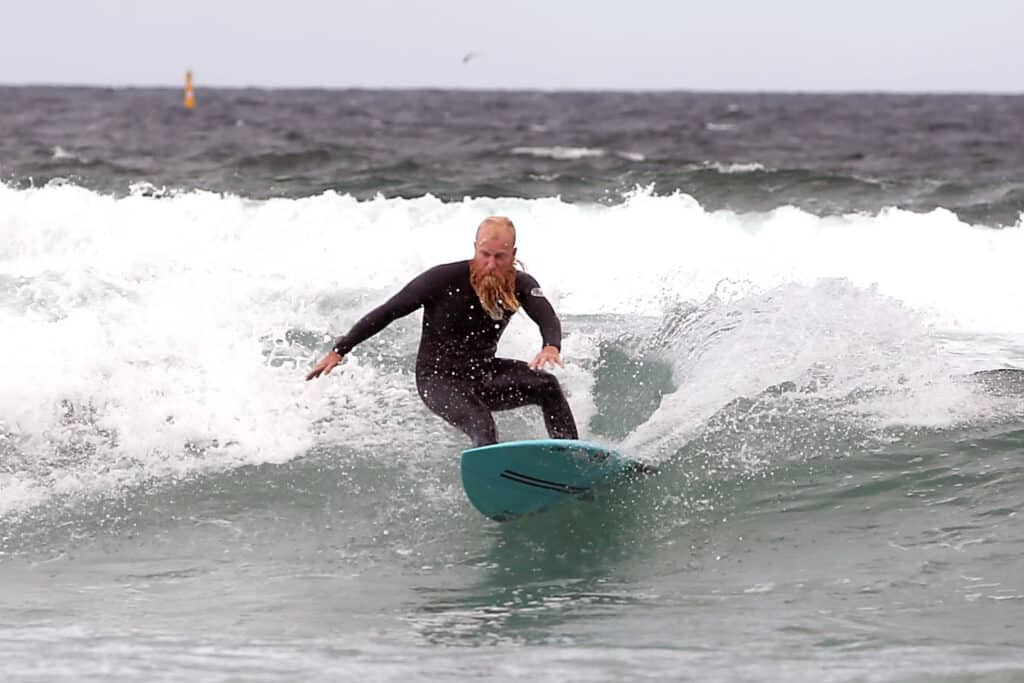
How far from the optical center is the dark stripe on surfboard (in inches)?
247

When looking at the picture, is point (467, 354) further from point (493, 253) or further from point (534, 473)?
point (534, 473)

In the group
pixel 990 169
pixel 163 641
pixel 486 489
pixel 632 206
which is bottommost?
pixel 163 641

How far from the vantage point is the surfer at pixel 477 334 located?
21.4ft

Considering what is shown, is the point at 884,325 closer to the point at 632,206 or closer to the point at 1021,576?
the point at 1021,576

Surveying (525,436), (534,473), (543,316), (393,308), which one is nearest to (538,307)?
(543,316)

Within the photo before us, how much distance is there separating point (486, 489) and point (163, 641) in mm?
1701

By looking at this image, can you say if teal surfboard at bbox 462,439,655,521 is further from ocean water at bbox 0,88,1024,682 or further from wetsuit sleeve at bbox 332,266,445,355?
wetsuit sleeve at bbox 332,266,445,355

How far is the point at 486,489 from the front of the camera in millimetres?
6312

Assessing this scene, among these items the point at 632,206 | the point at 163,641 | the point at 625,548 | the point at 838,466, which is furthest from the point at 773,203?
the point at 163,641

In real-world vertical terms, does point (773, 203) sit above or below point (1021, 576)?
above

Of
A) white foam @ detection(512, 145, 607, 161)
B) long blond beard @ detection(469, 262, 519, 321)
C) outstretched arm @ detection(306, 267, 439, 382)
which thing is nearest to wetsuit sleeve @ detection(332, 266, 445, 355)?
outstretched arm @ detection(306, 267, 439, 382)

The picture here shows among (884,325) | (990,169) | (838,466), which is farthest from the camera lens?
(990,169)

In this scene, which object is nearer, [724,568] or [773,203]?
[724,568]

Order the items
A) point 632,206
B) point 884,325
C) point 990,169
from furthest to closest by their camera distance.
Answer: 1. point 990,169
2. point 632,206
3. point 884,325
